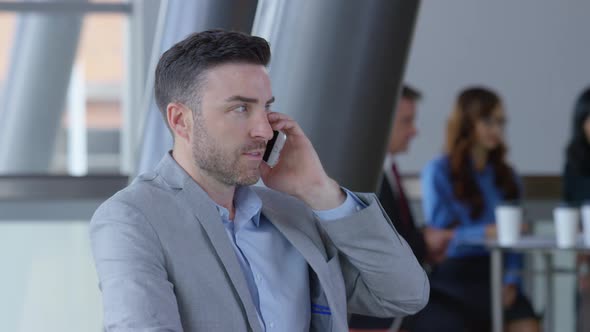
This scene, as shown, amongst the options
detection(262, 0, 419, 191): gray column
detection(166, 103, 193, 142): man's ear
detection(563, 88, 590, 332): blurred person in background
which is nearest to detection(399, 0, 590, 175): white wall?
detection(563, 88, 590, 332): blurred person in background

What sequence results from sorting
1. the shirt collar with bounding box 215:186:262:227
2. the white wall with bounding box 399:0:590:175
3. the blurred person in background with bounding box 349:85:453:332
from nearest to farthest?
the shirt collar with bounding box 215:186:262:227, the blurred person in background with bounding box 349:85:453:332, the white wall with bounding box 399:0:590:175

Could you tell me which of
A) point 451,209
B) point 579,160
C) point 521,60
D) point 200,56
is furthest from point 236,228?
point 521,60

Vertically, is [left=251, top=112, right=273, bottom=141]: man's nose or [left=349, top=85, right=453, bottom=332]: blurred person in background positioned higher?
[left=251, top=112, right=273, bottom=141]: man's nose

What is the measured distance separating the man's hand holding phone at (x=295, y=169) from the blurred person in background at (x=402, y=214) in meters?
1.19

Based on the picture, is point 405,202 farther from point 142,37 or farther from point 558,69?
point 558,69

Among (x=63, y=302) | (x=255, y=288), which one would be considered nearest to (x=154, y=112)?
(x=255, y=288)

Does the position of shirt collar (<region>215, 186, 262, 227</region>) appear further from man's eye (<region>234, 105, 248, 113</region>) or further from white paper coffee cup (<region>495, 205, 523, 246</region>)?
white paper coffee cup (<region>495, 205, 523, 246</region>)

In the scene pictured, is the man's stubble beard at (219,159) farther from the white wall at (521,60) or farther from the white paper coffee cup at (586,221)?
the white wall at (521,60)

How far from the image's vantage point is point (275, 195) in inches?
69.7

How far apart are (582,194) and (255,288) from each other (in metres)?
3.49

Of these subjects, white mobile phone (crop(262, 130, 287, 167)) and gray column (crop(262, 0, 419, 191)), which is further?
gray column (crop(262, 0, 419, 191))

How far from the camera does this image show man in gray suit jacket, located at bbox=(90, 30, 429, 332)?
4.91ft

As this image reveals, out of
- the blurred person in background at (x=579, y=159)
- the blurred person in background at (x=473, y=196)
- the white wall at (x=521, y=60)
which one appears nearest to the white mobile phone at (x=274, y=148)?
the blurred person in background at (x=473, y=196)

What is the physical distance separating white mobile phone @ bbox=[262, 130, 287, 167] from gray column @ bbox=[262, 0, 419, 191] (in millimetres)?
454
